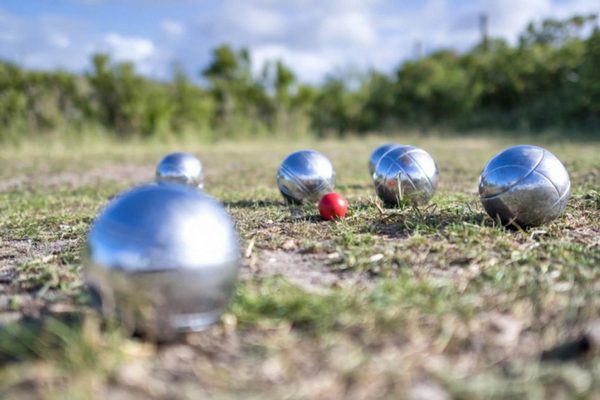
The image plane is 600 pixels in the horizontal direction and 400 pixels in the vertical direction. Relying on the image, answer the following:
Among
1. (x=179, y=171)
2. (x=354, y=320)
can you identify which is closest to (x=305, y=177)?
(x=179, y=171)

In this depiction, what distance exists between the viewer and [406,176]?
6273mm

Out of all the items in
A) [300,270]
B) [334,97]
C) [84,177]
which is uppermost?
[334,97]

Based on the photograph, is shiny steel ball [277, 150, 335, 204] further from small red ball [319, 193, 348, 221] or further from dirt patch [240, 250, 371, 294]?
dirt patch [240, 250, 371, 294]

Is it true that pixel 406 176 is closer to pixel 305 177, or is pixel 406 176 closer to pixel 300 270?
pixel 305 177

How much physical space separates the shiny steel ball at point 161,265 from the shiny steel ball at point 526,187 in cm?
313

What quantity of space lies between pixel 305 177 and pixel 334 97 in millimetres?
26141

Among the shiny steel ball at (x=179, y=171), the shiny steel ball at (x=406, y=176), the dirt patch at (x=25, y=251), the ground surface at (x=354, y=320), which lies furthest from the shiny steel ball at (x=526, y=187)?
the shiny steel ball at (x=179, y=171)

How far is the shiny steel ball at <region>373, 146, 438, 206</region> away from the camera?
6273mm

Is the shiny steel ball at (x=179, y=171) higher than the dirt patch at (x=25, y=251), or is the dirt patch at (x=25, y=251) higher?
the shiny steel ball at (x=179, y=171)

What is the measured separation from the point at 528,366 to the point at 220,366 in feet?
5.23

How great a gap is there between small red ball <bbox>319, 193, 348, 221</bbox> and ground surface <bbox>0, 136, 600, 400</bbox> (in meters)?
0.16

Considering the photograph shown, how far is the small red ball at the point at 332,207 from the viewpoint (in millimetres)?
5715

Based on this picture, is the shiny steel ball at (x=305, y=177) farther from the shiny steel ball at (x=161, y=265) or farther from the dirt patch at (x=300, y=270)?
the shiny steel ball at (x=161, y=265)

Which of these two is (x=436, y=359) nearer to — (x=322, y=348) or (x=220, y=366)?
(x=322, y=348)
